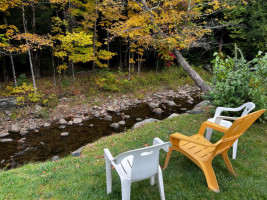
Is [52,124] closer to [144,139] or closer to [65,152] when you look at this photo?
[65,152]

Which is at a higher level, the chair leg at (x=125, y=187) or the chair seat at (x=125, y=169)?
the chair seat at (x=125, y=169)

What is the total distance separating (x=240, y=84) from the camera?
4672mm

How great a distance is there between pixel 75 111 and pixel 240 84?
24.4 feet

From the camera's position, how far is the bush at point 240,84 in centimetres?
428

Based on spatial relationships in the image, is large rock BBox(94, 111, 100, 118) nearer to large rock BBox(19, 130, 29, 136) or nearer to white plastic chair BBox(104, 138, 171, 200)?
large rock BBox(19, 130, 29, 136)

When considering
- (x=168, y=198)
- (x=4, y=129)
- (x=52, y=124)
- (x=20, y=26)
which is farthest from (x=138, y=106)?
(x=20, y=26)

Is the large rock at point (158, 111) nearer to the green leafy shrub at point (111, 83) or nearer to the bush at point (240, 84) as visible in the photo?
the green leafy shrub at point (111, 83)

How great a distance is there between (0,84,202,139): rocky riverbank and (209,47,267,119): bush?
441 cm

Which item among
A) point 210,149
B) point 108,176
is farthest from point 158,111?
point 108,176

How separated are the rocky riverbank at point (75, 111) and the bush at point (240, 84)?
441cm

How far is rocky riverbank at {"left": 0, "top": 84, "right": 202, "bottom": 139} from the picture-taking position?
757 cm

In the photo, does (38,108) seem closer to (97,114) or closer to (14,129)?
(14,129)

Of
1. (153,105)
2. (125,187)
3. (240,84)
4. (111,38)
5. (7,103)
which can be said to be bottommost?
(153,105)

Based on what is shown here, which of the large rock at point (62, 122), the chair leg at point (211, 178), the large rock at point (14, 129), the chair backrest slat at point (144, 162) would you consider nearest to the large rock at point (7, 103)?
the large rock at point (14, 129)
